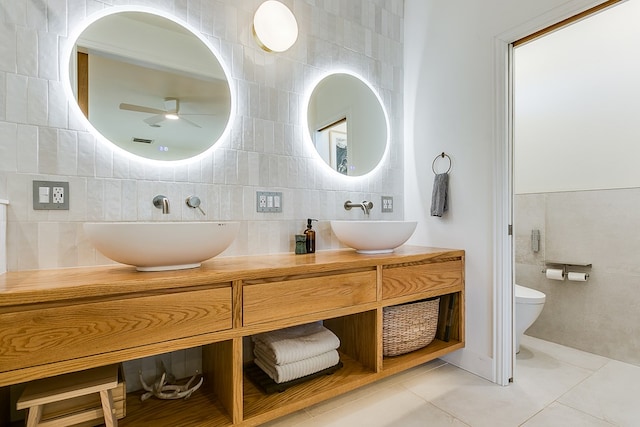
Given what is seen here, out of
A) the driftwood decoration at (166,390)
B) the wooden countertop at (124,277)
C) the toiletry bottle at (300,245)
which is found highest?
the toiletry bottle at (300,245)

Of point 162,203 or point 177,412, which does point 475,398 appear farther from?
point 162,203

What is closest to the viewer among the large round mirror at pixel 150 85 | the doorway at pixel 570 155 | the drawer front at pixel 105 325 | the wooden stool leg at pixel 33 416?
the drawer front at pixel 105 325

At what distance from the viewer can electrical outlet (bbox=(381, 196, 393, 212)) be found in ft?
7.80

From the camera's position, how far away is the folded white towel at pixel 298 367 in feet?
5.09

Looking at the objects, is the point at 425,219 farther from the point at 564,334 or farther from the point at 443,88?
the point at 564,334

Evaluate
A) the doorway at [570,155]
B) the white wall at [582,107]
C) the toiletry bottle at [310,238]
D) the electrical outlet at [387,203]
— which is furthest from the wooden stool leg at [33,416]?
the white wall at [582,107]

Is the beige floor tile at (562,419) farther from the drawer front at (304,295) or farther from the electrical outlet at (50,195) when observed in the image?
the electrical outlet at (50,195)

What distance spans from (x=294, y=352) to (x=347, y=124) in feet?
4.88

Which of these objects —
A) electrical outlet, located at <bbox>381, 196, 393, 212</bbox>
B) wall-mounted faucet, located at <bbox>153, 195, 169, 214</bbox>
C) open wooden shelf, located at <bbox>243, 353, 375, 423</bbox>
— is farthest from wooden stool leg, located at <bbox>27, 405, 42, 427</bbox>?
electrical outlet, located at <bbox>381, 196, 393, 212</bbox>

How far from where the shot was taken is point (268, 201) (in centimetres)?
188

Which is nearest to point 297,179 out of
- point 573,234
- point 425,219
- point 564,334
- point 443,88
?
point 425,219

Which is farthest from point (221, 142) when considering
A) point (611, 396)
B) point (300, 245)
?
point (611, 396)

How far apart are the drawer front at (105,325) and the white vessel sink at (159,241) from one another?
0.15m

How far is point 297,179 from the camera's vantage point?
6.58 ft
